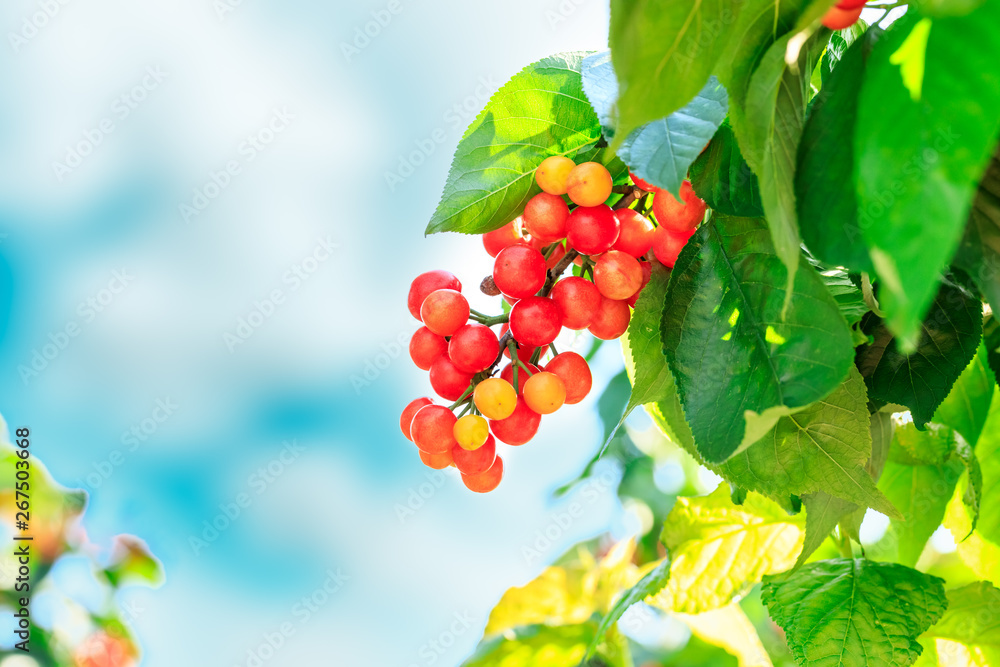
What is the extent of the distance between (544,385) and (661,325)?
73mm

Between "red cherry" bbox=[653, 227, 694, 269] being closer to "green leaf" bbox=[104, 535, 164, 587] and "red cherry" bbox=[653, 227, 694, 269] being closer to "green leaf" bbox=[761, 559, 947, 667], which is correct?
"green leaf" bbox=[761, 559, 947, 667]

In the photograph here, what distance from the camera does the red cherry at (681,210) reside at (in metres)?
0.39

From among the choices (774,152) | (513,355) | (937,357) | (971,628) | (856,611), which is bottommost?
(971,628)

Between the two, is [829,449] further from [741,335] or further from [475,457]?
[475,457]

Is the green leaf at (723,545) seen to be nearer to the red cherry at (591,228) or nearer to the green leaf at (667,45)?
the red cherry at (591,228)

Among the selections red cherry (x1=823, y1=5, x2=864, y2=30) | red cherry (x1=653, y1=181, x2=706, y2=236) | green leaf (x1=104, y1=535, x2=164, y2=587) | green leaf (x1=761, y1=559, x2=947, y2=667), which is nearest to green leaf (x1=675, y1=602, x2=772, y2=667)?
green leaf (x1=761, y1=559, x2=947, y2=667)

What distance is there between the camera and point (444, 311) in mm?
435

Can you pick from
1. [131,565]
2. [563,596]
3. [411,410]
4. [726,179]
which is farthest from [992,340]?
[131,565]

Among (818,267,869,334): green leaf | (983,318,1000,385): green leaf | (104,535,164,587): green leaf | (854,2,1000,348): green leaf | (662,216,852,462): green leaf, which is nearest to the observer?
(854,2,1000,348): green leaf

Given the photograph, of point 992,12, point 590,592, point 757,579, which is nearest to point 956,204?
point 992,12

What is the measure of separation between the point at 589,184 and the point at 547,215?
35mm

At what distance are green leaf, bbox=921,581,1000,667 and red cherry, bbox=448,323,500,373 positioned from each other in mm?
398

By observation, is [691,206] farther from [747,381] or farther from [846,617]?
[846,617]

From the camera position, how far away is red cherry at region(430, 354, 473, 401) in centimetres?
45
